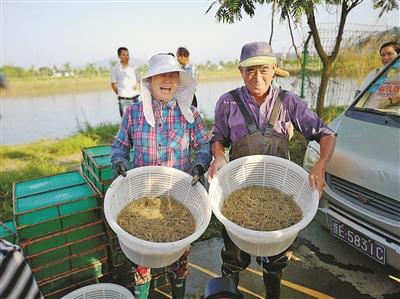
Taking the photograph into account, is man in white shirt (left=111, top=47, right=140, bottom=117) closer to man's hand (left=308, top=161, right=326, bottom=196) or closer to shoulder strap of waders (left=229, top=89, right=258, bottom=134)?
shoulder strap of waders (left=229, top=89, right=258, bottom=134)

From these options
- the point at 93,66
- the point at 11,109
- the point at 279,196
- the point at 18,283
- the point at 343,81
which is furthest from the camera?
the point at 93,66

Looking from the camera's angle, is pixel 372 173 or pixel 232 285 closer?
pixel 232 285

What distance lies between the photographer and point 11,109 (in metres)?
17.0

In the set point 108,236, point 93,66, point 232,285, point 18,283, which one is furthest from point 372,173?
point 93,66

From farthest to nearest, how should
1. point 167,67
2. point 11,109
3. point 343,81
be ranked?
point 11,109 → point 343,81 → point 167,67

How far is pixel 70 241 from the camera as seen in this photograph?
2320 mm

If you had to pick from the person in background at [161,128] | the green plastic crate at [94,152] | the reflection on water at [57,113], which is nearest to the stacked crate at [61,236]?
the green plastic crate at [94,152]

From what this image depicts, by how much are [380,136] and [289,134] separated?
943 mm

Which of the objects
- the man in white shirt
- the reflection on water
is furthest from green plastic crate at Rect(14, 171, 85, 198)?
the reflection on water

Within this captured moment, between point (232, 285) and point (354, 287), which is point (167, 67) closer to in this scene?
point (232, 285)

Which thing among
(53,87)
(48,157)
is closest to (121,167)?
(48,157)

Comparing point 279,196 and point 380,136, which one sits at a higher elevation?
point 380,136

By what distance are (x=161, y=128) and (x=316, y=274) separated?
75.8 inches

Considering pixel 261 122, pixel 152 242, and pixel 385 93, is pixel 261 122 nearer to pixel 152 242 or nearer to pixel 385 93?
pixel 152 242
